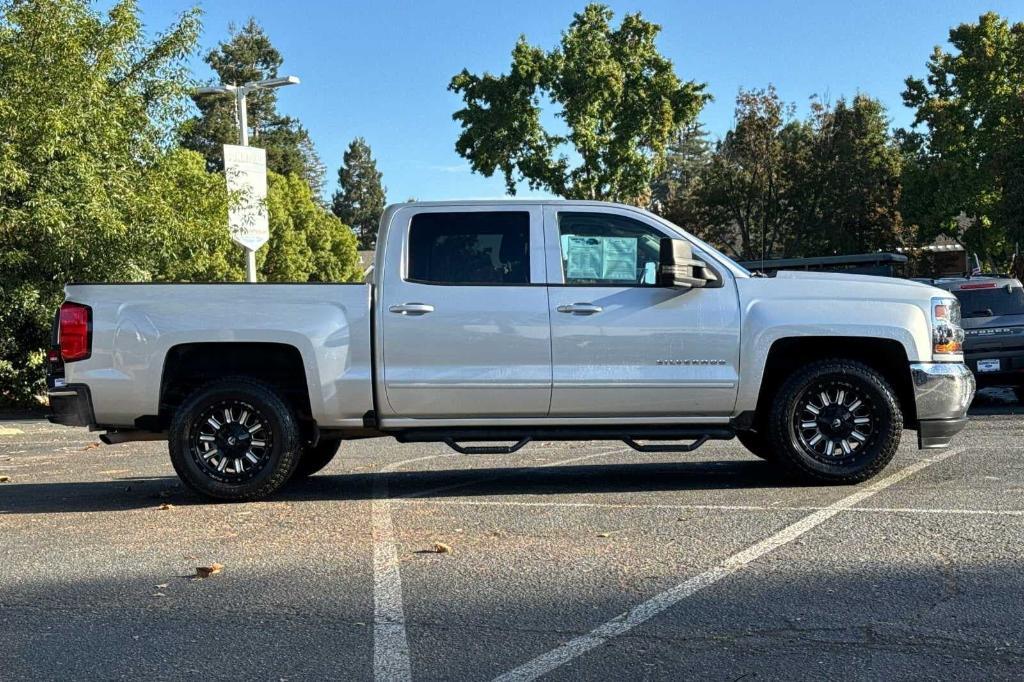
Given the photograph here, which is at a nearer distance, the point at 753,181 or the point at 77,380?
the point at 77,380

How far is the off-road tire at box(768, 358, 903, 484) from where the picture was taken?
7.43 metres

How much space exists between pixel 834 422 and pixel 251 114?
7062 centimetres

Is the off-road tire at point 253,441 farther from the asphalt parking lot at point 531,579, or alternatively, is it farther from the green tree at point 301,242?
the green tree at point 301,242

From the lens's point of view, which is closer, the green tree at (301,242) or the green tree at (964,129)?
the green tree at (964,129)

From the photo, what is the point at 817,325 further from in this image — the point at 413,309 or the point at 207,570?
the point at 207,570

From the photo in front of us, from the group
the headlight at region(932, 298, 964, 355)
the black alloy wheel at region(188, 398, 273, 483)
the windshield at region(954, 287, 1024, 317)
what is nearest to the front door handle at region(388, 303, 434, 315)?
the black alloy wheel at region(188, 398, 273, 483)

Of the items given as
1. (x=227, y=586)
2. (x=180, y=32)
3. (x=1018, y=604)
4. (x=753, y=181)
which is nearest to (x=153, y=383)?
(x=227, y=586)

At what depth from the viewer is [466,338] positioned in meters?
7.31

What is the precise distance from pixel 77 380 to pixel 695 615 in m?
4.73

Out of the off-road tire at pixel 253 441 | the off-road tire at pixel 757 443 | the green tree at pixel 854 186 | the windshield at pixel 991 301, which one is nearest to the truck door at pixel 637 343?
the off-road tire at pixel 757 443

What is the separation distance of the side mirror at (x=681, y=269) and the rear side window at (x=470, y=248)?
0.92 m

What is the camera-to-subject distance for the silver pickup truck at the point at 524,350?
7.34m

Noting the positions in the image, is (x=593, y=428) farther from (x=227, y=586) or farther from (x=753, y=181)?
(x=753, y=181)

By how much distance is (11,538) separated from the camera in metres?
6.52
